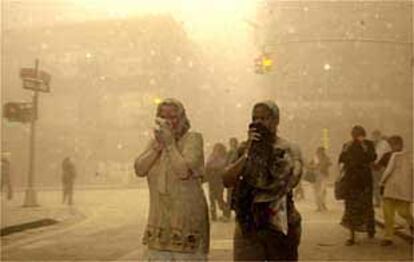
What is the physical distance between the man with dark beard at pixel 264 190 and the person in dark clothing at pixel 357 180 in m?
5.71

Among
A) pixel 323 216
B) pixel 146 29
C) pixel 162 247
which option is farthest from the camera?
pixel 146 29

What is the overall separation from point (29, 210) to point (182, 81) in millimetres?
31488

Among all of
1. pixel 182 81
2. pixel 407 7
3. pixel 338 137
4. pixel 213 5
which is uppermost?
pixel 213 5

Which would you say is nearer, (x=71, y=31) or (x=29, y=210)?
(x=29, y=210)

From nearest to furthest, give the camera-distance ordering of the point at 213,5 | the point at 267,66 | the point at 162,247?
1. the point at 162,247
2. the point at 267,66
3. the point at 213,5

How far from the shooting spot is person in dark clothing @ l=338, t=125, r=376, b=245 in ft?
33.2

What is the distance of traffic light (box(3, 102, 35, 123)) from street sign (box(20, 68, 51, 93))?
738mm

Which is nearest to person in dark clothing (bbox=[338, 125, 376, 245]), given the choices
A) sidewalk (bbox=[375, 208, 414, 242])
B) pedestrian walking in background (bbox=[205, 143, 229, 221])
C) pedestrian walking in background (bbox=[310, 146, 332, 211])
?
sidewalk (bbox=[375, 208, 414, 242])

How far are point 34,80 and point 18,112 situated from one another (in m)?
1.16

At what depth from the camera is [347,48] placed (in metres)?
43.3

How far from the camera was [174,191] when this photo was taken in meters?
4.91

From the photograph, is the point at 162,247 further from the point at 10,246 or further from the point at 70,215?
the point at 70,215

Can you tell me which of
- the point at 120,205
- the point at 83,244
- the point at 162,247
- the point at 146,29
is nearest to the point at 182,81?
the point at 146,29

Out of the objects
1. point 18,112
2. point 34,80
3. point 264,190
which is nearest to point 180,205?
point 264,190
